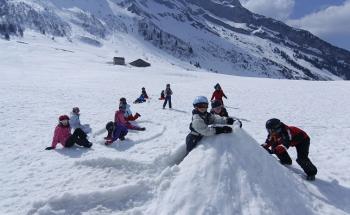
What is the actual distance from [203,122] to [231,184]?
1.66m

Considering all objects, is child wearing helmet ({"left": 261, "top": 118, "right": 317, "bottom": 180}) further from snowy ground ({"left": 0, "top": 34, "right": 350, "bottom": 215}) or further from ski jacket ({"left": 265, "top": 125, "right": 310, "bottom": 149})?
snowy ground ({"left": 0, "top": 34, "right": 350, "bottom": 215})

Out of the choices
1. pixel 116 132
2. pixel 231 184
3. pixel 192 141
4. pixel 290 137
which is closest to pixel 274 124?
pixel 290 137

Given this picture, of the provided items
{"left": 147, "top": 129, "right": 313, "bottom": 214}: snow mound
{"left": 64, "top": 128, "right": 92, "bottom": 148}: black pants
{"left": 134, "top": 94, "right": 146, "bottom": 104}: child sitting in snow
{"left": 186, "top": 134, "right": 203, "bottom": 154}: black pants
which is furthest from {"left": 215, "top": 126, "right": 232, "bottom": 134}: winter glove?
{"left": 134, "top": 94, "right": 146, "bottom": 104}: child sitting in snow

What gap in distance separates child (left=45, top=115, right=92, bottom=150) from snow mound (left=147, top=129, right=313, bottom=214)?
17.3ft

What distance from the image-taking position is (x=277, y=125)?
30.9ft

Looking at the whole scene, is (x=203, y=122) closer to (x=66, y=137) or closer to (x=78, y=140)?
(x=78, y=140)

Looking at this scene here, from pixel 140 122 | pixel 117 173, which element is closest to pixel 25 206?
pixel 117 173

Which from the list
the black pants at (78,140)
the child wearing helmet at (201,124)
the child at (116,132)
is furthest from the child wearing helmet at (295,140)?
the black pants at (78,140)

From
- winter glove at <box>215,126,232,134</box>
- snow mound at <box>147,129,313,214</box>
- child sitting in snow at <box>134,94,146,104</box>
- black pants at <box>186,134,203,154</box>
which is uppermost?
winter glove at <box>215,126,232,134</box>

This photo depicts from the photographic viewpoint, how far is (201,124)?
8602 millimetres

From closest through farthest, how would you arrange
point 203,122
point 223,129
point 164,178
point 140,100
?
point 164,178
point 223,129
point 203,122
point 140,100

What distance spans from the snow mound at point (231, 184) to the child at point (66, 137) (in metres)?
5.28

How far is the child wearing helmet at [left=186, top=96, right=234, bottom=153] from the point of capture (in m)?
8.54

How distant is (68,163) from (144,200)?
3.47 m
